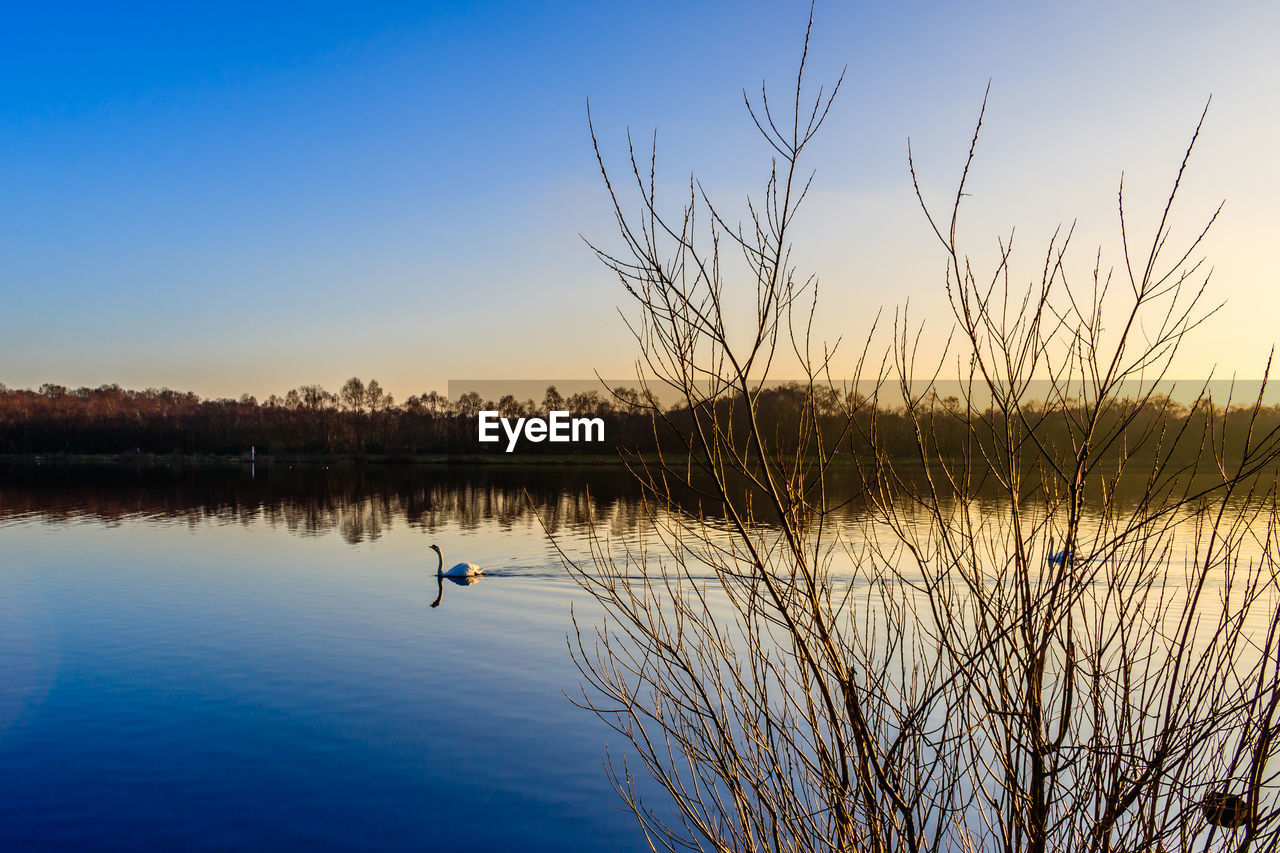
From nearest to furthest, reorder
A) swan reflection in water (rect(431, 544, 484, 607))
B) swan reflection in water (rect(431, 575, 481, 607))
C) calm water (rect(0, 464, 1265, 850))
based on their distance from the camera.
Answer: calm water (rect(0, 464, 1265, 850)) < swan reflection in water (rect(431, 575, 481, 607)) < swan reflection in water (rect(431, 544, 484, 607))

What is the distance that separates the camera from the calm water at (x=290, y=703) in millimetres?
6801

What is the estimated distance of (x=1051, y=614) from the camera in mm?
2135

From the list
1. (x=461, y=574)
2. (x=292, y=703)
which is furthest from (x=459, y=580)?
(x=292, y=703)

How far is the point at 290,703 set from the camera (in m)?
9.52

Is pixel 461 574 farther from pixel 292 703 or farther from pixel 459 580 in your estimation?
pixel 292 703

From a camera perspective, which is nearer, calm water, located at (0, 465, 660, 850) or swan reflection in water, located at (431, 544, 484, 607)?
calm water, located at (0, 465, 660, 850)

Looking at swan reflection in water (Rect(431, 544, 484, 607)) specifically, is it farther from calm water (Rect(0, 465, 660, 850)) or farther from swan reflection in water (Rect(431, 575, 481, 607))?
calm water (Rect(0, 465, 660, 850))

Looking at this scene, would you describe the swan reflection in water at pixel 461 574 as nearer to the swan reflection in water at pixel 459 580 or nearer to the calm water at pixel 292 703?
the swan reflection in water at pixel 459 580

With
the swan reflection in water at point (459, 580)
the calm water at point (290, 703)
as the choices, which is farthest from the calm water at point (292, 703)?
the swan reflection in water at point (459, 580)

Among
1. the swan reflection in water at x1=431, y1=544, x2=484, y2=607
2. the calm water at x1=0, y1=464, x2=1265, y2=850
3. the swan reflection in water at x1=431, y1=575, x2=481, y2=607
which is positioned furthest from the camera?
the swan reflection in water at x1=431, y1=544, x2=484, y2=607

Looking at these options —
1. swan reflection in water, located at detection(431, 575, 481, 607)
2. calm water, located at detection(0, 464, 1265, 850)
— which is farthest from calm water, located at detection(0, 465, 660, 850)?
swan reflection in water, located at detection(431, 575, 481, 607)

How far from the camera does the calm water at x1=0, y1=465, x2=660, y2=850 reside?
6.80 metres

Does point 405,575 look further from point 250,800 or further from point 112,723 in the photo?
point 250,800

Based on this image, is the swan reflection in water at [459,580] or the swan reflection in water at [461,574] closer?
the swan reflection in water at [459,580]
